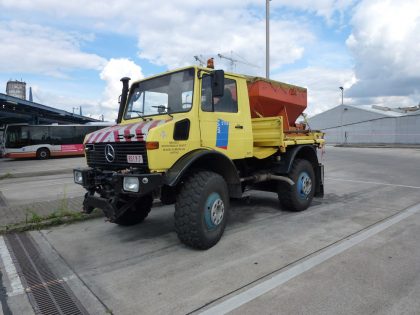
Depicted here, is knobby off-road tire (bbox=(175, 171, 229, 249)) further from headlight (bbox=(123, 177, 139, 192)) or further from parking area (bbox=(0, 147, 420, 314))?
headlight (bbox=(123, 177, 139, 192))

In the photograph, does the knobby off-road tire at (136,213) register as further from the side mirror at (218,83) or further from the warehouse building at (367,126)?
the warehouse building at (367,126)

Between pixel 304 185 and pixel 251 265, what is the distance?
341 cm

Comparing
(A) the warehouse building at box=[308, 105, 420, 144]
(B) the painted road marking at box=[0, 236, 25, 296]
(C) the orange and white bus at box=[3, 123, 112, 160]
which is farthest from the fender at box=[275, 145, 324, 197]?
(A) the warehouse building at box=[308, 105, 420, 144]

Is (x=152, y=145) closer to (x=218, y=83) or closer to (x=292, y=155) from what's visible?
(x=218, y=83)

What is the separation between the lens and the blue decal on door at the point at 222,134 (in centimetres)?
546

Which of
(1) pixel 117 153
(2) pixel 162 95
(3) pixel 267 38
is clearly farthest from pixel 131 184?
(3) pixel 267 38

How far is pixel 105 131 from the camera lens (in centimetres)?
555

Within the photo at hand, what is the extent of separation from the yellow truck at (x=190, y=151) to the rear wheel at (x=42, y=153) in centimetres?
2259

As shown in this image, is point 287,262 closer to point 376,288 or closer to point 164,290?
point 376,288

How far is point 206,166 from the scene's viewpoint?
536 cm

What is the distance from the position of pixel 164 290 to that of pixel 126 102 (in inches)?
144

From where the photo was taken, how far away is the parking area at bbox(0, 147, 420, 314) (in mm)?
3447

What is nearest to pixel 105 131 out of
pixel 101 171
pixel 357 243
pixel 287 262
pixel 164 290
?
pixel 101 171

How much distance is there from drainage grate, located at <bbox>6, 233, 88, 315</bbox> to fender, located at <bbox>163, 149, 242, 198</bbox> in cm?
168
